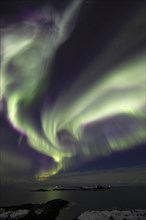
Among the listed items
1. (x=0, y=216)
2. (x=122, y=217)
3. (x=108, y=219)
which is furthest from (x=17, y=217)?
(x=122, y=217)

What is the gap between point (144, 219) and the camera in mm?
46562

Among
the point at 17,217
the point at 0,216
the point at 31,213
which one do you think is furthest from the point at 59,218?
the point at 0,216

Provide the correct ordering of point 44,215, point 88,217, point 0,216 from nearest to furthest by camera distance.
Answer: point 88,217 → point 0,216 → point 44,215

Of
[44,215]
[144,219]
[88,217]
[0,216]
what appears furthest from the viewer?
[44,215]

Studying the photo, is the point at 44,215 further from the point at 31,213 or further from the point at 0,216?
the point at 0,216

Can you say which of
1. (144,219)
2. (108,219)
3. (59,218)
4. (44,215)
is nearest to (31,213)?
(44,215)

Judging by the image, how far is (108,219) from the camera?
47594 millimetres

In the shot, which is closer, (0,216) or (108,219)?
(108,219)

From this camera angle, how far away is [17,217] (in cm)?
5266

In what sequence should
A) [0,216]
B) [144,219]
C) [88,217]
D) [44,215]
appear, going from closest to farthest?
1. [144,219]
2. [88,217]
3. [0,216]
4. [44,215]

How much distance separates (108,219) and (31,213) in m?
23.8

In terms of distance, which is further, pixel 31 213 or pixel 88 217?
pixel 31 213

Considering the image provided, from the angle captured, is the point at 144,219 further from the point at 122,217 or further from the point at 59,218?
the point at 59,218

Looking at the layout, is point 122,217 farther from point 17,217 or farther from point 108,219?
point 17,217
